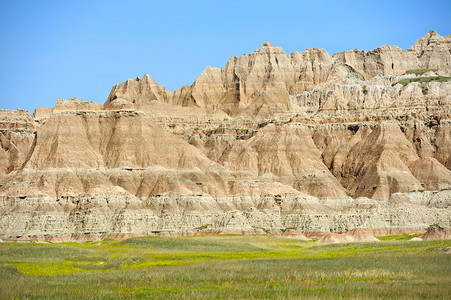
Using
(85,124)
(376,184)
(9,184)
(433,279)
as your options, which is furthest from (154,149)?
(433,279)

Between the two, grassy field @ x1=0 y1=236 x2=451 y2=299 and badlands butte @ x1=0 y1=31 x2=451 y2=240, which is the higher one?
badlands butte @ x1=0 y1=31 x2=451 y2=240

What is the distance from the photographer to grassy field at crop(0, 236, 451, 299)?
2283 inches

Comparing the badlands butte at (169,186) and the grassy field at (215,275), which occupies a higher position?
the badlands butte at (169,186)

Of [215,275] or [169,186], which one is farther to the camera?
[169,186]

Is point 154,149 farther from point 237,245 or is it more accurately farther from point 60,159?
point 237,245

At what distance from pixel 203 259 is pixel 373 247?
100ft

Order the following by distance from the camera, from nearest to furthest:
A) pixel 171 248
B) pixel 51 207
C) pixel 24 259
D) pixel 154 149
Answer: pixel 24 259 → pixel 171 248 → pixel 51 207 → pixel 154 149

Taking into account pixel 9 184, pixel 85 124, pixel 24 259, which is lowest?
pixel 24 259

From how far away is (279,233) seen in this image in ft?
513

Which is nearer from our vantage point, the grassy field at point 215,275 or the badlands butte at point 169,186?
the grassy field at point 215,275

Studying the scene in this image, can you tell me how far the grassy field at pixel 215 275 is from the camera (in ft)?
190

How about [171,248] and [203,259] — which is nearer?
[203,259]

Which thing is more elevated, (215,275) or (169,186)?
(169,186)

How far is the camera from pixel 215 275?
6981cm
